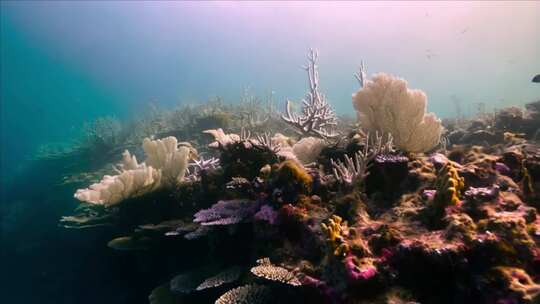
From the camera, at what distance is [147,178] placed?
4.45m

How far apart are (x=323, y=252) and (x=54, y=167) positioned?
12766 mm

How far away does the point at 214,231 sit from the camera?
11.6 feet

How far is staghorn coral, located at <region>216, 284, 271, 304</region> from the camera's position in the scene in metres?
2.50

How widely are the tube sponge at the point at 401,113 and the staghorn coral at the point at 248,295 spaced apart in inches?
94.1

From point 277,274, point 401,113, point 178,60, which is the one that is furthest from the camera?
point 178,60

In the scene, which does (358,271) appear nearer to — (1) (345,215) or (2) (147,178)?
(1) (345,215)

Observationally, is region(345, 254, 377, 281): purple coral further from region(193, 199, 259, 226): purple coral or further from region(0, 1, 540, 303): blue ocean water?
region(0, 1, 540, 303): blue ocean water

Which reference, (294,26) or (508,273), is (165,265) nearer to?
(508,273)

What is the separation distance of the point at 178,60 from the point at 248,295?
429 ft

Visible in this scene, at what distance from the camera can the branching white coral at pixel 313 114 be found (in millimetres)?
4664

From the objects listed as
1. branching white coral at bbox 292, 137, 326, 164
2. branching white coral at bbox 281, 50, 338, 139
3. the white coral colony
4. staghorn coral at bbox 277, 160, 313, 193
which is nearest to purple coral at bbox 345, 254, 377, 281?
staghorn coral at bbox 277, 160, 313, 193

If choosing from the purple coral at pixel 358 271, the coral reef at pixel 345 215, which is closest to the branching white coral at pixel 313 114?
the coral reef at pixel 345 215

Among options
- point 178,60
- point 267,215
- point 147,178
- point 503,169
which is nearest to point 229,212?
point 267,215

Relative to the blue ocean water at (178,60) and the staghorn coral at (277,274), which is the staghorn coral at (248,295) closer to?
the staghorn coral at (277,274)
